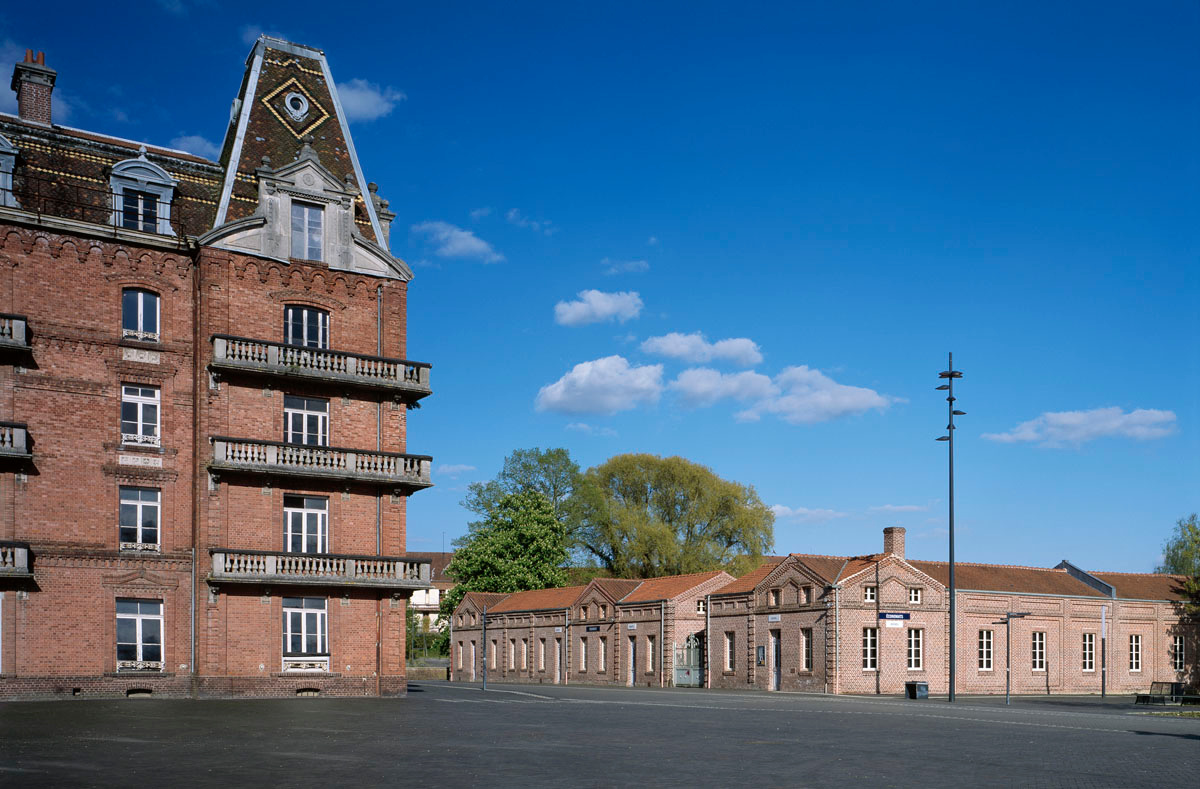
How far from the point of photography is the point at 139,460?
34188 millimetres

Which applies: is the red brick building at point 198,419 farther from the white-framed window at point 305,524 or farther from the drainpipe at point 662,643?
the drainpipe at point 662,643

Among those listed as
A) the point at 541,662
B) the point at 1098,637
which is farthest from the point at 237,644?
the point at 1098,637

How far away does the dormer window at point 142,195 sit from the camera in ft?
114

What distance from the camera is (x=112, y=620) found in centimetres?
3303

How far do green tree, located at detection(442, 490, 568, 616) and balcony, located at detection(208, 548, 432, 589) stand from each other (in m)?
39.3

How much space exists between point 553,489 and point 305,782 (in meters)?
71.5

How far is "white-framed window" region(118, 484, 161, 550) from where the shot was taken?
3388 centimetres

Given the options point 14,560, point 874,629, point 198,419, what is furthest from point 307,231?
point 874,629

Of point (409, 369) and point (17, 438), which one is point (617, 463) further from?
point (17, 438)

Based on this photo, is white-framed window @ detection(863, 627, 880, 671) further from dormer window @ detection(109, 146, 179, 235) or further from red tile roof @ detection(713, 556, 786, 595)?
dormer window @ detection(109, 146, 179, 235)

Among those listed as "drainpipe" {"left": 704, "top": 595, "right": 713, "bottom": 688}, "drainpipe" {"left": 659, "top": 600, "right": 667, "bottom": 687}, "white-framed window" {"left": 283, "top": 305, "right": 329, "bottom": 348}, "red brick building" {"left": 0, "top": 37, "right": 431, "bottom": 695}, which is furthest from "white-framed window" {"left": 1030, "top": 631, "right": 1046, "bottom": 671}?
"white-framed window" {"left": 283, "top": 305, "right": 329, "bottom": 348}

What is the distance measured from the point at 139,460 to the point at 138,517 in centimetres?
170

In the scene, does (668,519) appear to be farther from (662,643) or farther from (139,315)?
(139,315)

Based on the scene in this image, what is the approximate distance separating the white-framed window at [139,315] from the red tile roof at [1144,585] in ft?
162
